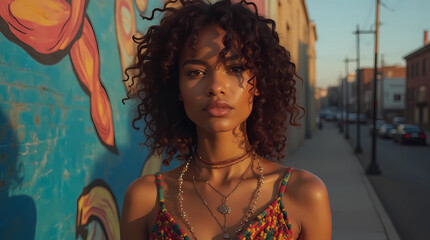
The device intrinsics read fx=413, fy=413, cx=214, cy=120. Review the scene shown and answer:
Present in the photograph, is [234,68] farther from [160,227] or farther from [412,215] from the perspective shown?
[412,215]

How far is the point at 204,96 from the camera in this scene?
1.76 m

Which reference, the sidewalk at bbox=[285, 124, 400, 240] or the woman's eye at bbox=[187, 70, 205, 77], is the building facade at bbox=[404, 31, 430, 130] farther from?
the woman's eye at bbox=[187, 70, 205, 77]

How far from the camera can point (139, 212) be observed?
1.94 m

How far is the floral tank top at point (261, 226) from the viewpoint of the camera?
1.75 m

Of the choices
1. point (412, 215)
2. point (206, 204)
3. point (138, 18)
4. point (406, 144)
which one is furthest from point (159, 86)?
point (406, 144)

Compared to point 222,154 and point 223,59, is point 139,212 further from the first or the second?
point 223,59

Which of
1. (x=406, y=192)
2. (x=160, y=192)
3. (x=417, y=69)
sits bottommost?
(x=406, y=192)

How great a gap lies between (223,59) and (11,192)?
139cm

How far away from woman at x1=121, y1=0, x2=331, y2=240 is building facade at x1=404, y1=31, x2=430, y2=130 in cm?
4488

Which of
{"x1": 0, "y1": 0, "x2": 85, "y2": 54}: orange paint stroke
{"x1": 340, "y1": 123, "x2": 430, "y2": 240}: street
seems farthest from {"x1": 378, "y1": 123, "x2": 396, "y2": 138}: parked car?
{"x1": 0, "y1": 0, "x2": 85, "y2": 54}: orange paint stroke

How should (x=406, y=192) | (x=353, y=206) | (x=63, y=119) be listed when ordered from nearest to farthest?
(x=63, y=119)
(x=353, y=206)
(x=406, y=192)

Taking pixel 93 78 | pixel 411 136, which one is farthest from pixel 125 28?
pixel 411 136

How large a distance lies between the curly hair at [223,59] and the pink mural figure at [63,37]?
804 millimetres

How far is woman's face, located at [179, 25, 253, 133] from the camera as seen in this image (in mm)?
1764
